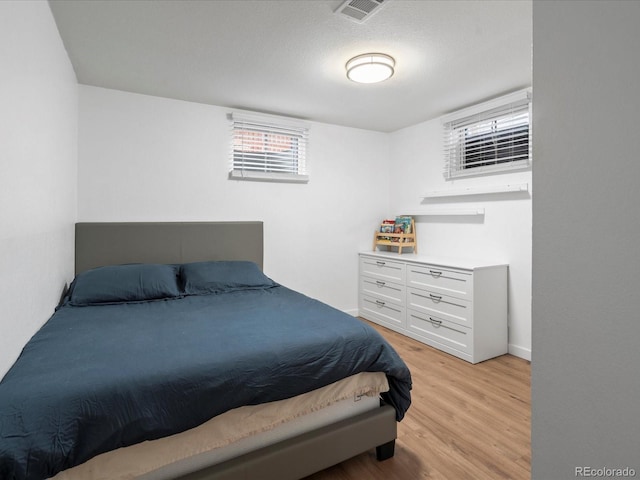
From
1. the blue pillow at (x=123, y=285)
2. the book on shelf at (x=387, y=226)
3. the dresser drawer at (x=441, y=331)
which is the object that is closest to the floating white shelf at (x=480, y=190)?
the book on shelf at (x=387, y=226)

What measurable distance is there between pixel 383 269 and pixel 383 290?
245 mm

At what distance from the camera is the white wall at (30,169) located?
1.47m

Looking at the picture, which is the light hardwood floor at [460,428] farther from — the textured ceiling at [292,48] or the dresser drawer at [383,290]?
the textured ceiling at [292,48]

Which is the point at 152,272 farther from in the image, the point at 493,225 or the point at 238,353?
the point at 493,225

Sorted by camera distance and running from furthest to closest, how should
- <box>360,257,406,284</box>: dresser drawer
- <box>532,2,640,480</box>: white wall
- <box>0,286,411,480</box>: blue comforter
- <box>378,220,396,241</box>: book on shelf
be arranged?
1. <box>378,220,396,241</box>: book on shelf
2. <box>360,257,406,284</box>: dresser drawer
3. <box>0,286,411,480</box>: blue comforter
4. <box>532,2,640,480</box>: white wall

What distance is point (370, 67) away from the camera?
2.65m

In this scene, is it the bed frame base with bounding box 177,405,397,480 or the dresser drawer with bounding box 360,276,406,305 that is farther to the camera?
the dresser drawer with bounding box 360,276,406,305

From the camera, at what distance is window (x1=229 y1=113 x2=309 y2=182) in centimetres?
383

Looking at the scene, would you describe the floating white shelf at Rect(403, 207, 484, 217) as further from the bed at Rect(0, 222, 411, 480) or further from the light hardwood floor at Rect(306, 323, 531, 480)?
the bed at Rect(0, 222, 411, 480)

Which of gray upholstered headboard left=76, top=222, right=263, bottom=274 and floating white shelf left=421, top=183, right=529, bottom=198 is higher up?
→ floating white shelf left=421, top=183, right=529, bottom=198

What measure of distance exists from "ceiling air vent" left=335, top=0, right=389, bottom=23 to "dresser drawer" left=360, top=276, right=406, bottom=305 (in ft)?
8.63

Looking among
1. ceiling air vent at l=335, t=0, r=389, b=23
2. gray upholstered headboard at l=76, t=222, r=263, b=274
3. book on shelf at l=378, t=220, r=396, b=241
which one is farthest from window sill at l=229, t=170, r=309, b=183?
ceiling air vent at l=335, t=0, r=389, b=23

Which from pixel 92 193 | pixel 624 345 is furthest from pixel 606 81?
pixel 92 193

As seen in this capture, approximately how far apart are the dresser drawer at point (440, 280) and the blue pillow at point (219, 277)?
148 centimetres
